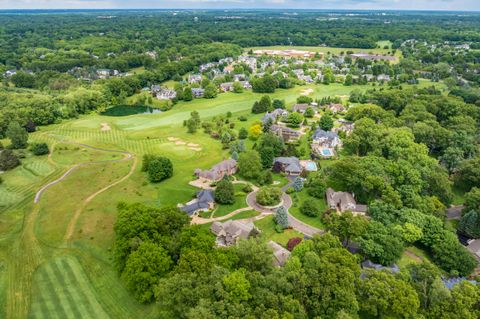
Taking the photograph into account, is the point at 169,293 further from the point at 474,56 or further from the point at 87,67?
the point at 474,56

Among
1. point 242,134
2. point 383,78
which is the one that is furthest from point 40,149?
point 383,78

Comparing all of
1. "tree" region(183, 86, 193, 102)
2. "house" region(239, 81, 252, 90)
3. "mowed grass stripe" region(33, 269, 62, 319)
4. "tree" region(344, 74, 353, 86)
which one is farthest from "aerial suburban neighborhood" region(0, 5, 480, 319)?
"tree" region(344, 74, 353, 86)

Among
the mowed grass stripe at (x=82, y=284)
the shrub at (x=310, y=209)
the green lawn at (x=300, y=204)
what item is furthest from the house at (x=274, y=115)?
the mowed grass stripe at (x=82, y=284)

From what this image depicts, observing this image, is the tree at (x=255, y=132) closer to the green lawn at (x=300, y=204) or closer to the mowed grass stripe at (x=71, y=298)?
the green lawn at (x=300, y=204)

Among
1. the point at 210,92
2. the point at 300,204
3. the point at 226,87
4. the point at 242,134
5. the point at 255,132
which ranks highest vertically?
the point at 210,92

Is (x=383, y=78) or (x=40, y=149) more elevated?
(x=383, y=78)

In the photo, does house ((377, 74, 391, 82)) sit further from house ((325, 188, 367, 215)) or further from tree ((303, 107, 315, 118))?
house ((325, 188, 367, 215))

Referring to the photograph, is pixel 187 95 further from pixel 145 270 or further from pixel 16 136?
pixel 145 270

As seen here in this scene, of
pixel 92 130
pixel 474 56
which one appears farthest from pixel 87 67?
pixel 474 56
